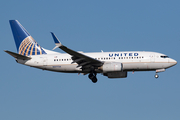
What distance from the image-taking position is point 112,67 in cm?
4278

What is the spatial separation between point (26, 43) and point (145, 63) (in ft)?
57.3

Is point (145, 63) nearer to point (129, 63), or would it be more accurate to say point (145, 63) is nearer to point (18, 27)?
point (129, 63)

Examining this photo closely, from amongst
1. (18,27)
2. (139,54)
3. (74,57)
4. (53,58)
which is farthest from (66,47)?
(18,27)

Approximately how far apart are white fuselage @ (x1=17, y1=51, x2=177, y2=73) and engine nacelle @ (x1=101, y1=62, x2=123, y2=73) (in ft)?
3.20

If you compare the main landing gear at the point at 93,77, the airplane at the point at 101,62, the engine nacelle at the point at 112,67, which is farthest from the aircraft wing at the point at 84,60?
the main landing gear at the point at 93,77

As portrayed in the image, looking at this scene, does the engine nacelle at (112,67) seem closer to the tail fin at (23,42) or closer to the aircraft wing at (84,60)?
the aircraft wing at (84,60)

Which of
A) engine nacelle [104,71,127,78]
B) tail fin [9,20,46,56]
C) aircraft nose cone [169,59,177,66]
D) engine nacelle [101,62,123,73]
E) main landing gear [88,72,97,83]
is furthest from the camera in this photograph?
tail fin [9,20,46,56]

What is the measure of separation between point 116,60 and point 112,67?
60.9 inches

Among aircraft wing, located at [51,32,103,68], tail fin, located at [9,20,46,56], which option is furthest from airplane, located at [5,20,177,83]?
tail fin, located at [9,20,46,56]

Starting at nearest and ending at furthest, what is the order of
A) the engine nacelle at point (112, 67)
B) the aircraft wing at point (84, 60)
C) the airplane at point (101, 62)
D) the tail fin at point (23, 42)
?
1. the aircraft wing at point (84, 60)
2. the engine nacelle at point (112, 67)
3. the airplane at point (101, 62)
4. the tail fin at point (23, 42)

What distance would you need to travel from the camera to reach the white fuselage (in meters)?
43.6

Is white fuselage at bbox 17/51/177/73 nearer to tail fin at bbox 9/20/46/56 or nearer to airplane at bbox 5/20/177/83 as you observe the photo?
airplane at bbox 5/20/177/83

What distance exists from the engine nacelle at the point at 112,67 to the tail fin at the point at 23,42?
984 centimetres

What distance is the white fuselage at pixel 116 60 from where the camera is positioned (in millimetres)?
43594
